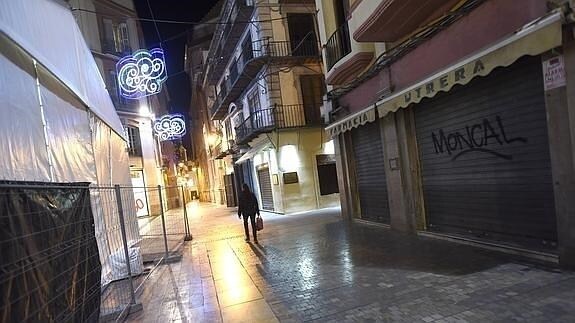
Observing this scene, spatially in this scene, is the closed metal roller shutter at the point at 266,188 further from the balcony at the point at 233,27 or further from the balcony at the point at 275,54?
the balcony at the point at 233,27

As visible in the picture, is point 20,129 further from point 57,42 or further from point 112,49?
point 112,49

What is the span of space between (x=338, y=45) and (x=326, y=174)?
8.35 metres

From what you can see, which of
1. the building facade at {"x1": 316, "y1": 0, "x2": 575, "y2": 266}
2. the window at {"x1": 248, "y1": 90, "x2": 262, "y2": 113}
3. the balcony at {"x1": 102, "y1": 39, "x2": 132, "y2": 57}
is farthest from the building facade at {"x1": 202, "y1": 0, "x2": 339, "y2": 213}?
the balcony at {"x1": 102, "y1": 39, "x2": 132, "y2": 57}

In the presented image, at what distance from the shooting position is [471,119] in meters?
7.07

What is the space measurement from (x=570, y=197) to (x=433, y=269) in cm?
216

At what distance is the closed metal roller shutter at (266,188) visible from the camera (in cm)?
2106

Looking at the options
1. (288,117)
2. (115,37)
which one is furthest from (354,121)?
(115,37)

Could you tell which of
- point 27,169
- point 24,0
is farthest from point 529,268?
point 24,0

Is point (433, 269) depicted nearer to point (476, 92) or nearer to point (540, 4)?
point (476, 92)

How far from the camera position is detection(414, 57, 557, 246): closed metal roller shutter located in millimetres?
5762

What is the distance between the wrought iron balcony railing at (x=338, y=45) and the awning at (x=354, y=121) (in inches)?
92.9

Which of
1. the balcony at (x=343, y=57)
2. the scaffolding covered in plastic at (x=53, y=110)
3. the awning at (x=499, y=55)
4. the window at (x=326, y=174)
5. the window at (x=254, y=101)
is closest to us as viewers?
the scaffolding covered in plastic at (x=53, y=110)

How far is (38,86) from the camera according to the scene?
4957 mm

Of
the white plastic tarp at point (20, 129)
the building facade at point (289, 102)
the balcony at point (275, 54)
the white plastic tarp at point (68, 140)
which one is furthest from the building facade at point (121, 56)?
the white plastic tarp at point (20, 129)
